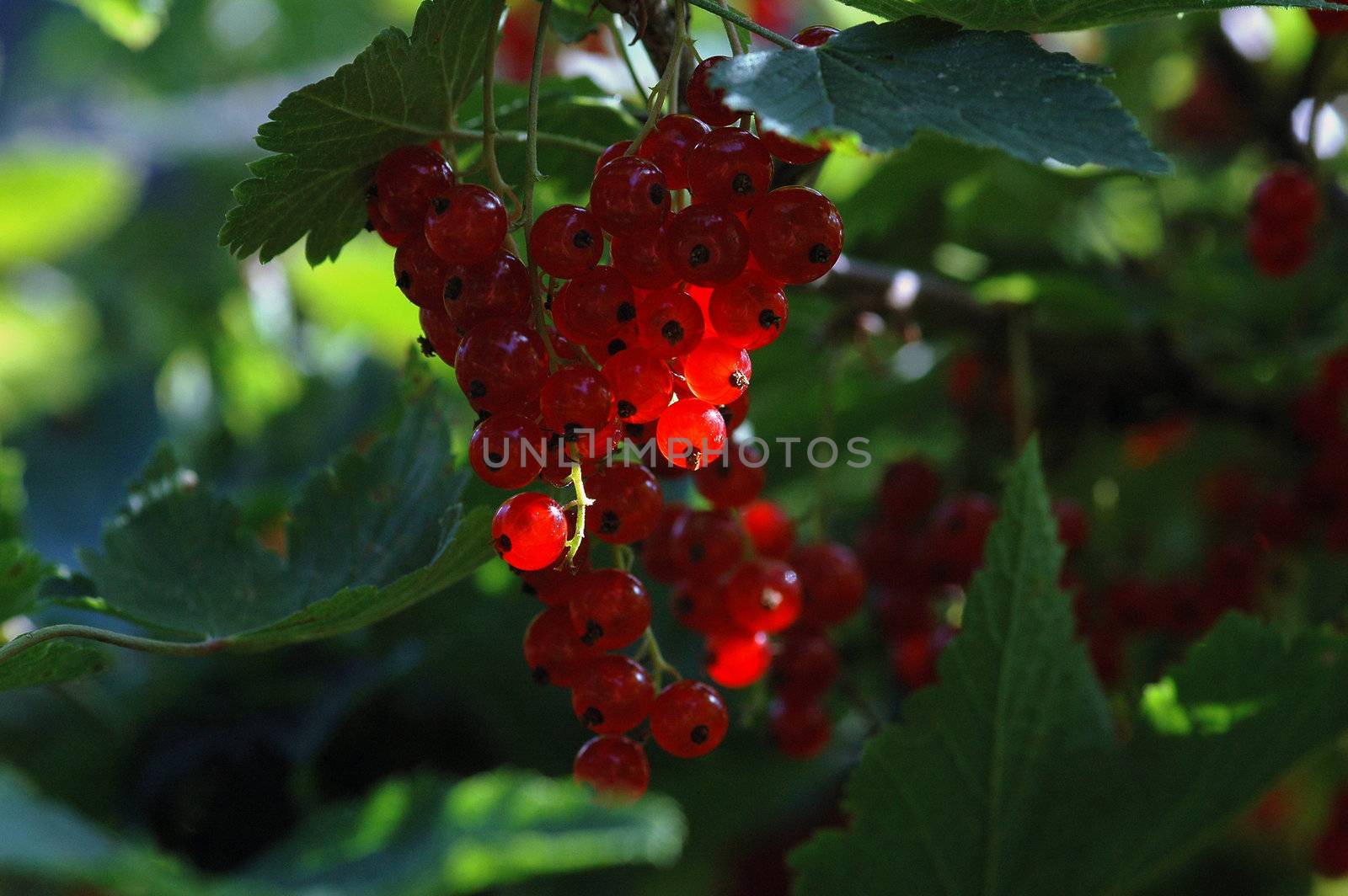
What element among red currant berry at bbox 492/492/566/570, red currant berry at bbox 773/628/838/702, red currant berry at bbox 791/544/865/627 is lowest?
red currant berry at bbox 773/628/838/702

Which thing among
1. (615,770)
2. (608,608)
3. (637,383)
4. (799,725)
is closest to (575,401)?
(637,383)

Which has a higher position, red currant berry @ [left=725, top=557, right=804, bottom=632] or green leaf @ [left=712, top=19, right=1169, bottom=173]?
green leaf @ [left=712, top=19, right=1169, bottom=173]

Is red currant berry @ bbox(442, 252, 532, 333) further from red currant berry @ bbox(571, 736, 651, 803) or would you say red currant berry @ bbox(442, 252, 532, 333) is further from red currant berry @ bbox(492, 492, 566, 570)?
red currant berry @ bbox(571, 736, 651, 803)

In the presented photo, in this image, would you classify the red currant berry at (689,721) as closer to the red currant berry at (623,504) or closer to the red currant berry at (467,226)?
the red currant berry at (623,504)

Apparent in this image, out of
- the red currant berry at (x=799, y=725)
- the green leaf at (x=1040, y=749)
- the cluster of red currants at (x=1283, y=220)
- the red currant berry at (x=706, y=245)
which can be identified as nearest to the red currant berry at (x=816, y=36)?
the red currant berry at (x=706, y=245)

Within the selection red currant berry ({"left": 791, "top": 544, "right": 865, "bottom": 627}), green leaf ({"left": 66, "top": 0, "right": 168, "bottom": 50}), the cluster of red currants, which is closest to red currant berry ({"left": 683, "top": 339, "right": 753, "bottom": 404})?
red currant berry ({"left": 791, "top": 544, "right": 865, "bottom": 627})

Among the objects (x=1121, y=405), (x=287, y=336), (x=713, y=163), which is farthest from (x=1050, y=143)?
(x=287, y=336)
